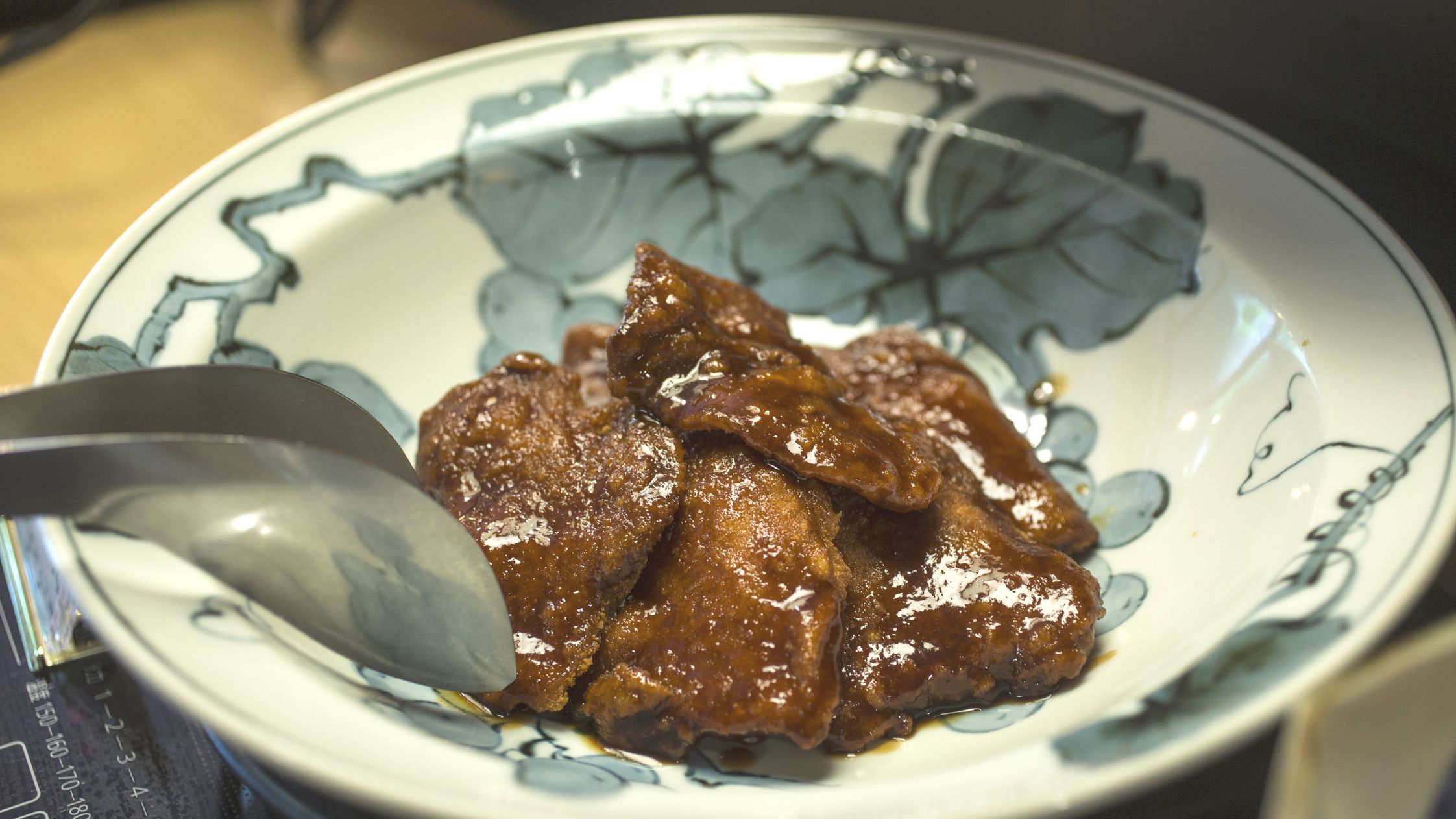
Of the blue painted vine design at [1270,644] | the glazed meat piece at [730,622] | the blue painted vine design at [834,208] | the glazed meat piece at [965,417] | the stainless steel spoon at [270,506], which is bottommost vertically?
the stainless steel spoon at [270,506]

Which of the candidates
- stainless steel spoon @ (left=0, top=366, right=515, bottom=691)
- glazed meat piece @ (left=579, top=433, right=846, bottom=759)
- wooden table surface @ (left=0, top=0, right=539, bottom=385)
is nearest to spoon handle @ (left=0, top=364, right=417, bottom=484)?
stainless steel spoon @ (left=0, top=366, right=515, bottom=691)

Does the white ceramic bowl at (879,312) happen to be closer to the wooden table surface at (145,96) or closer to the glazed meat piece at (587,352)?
the glazed meat piece at (587,352)

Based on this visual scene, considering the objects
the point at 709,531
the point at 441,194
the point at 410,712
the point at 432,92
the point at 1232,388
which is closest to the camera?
the point at 410,712

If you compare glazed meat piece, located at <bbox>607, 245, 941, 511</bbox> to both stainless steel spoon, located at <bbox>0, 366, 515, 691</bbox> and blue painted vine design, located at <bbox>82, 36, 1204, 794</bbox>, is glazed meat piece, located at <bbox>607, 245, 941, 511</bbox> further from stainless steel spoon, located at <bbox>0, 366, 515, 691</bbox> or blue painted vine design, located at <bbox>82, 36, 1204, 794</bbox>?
blue painted vine design, located at <bbox>82, 36, 1204, 794</bbox>

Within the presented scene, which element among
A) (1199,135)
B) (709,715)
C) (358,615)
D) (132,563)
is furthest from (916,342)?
(132,563)

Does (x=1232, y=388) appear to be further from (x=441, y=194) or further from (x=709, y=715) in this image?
(x=441, y=194)

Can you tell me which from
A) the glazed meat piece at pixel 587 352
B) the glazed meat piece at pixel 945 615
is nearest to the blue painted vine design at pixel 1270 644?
the glazed meat piece at pixel 945 615
